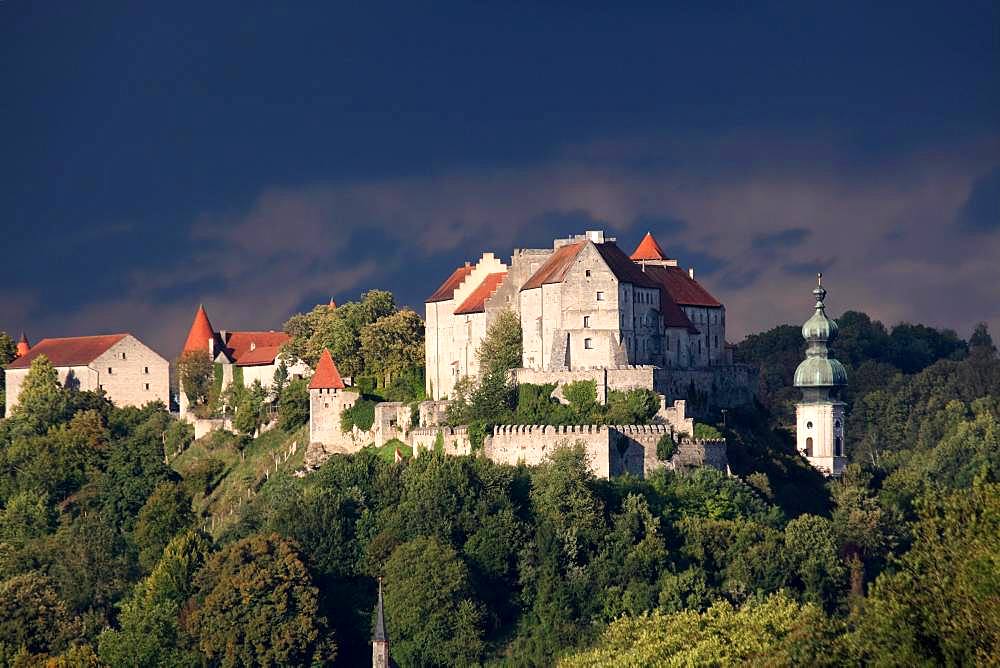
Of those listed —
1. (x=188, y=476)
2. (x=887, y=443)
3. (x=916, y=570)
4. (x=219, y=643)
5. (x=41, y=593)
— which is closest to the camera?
(x=916, y=570)

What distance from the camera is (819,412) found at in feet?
299

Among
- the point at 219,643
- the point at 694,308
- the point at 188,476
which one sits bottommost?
the point at 219,643

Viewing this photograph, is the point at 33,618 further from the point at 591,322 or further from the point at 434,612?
the point at 591,322

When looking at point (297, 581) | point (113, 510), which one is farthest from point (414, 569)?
point (113, 510)

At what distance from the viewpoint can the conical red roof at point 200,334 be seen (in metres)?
111

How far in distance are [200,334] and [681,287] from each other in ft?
98.9

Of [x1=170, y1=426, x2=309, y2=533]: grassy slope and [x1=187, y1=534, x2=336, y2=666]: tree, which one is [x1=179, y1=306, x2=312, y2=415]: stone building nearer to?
[x1=170, y1=426, x2=309, y2=533]: grassy slope

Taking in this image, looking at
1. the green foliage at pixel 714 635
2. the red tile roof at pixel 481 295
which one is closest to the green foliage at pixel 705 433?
the green foliage at pixel 714 635

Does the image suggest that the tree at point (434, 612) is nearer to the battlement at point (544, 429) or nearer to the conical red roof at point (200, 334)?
the battlement at point (544, 429)

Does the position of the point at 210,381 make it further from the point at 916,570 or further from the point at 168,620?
the point at 916,570

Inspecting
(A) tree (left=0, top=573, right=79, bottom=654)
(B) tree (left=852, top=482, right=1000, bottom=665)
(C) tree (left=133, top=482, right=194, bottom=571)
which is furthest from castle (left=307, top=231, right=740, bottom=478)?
(B) tree (left=852, top=482, right=1000, bottom=665)

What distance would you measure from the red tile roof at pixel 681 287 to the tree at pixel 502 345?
7483 mm

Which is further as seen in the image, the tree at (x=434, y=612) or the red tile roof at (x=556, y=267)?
the red tile roof at (x=556, y=267)

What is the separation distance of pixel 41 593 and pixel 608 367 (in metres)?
23.7
